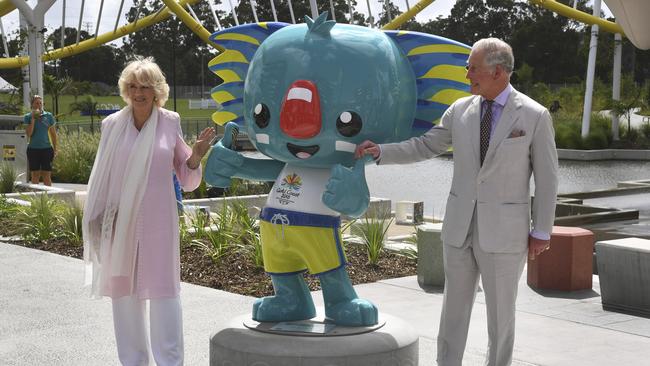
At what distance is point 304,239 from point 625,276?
3.29 m

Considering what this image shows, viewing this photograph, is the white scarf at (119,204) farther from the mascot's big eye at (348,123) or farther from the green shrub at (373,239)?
the green shrub at (373,239)

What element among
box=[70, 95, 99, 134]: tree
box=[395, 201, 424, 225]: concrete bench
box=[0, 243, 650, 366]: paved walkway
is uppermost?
box=[70, 95, 99, 134]: tree

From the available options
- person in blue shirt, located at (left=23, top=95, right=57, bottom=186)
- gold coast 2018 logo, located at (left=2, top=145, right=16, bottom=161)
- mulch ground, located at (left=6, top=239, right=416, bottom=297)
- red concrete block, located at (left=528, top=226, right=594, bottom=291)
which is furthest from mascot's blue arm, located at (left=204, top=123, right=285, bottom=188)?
gold coast 2018 logo, located at (left=2, top=145, right=16, bottom=161)

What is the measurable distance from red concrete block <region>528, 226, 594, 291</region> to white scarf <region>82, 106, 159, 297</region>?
4103 millimetres

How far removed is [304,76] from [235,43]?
97 centimetres

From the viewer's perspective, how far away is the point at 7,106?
27.6 m

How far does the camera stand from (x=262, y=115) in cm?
484

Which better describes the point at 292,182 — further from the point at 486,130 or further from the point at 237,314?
the point at 237,314

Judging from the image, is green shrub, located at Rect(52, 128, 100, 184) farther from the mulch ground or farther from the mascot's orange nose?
the mascot's orange nose

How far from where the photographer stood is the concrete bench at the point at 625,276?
6918mm

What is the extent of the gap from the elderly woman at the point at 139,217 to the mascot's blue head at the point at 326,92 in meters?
0.38

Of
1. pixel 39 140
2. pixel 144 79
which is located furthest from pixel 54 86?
pixel 144 79

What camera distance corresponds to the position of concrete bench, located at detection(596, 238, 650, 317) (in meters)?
6.92

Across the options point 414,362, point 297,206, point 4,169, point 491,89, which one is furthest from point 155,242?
point 4,169
